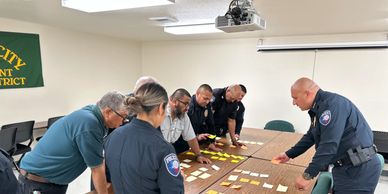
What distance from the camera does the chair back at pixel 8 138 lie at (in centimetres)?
341

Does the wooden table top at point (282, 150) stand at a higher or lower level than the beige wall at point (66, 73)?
lower

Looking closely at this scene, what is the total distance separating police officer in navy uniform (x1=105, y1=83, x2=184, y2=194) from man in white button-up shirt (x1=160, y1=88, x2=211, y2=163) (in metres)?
1.06

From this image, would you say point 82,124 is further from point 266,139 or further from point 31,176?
point 266,139

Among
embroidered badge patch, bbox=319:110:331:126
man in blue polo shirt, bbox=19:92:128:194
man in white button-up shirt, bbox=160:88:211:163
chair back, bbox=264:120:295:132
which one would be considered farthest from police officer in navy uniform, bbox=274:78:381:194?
chair back, bbox=264:120:295:132

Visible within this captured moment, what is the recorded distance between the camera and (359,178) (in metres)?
1.89

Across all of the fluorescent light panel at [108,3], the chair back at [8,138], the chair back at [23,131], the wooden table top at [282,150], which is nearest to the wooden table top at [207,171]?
the wooden table top at [282,150]

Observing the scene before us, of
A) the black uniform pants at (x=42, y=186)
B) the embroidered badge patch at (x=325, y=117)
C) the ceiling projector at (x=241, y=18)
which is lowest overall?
the black uniform pants at (x=42, y=186)

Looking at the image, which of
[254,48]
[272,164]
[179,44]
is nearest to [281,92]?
[254,48]

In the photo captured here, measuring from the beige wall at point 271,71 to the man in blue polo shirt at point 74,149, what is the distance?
4.25m

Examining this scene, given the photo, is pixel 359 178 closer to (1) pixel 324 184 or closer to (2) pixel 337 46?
(1) pixel 324 184

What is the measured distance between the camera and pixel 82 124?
1.62m

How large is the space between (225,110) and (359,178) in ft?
6.14

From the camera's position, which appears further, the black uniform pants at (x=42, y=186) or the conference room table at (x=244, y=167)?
the conference room table at (x=244, y=167)

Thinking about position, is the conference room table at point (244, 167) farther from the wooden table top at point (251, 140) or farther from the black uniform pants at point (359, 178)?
the black uniform pants at point (359, 178)
